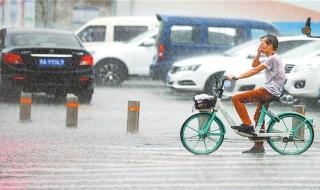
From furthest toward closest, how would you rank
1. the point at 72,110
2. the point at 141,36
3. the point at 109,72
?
1. the point at 141,36
2. the point at 109,72
3. the point at 72,110

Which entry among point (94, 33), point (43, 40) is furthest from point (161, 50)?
point (43, 40)

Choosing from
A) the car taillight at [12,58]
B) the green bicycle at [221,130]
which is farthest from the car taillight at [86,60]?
the green bicycle at [221,130]

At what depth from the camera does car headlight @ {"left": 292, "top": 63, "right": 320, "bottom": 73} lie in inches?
679

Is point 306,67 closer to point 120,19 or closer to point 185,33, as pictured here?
point 185,33

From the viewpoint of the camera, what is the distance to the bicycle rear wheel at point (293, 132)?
10.7 m

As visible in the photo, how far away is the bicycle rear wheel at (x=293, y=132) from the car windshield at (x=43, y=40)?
25.2 ft

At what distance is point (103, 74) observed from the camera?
2358 cm

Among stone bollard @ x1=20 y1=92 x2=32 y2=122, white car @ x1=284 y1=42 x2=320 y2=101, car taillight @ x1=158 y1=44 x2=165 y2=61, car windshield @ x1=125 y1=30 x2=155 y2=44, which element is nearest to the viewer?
stone bollard @ x1=20 y1=92 x2=32 y2=122

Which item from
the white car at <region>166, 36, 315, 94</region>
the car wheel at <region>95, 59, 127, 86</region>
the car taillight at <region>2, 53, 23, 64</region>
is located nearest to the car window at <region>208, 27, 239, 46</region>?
the car wheel at <region>95, 59, 127, 86</region>

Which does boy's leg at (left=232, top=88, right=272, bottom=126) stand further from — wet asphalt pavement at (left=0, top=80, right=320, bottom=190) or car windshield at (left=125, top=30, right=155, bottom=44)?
car windshield at (left=125, top=30, right=155, bottom=44)

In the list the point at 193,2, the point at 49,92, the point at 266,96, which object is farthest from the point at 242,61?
the point at 193,2

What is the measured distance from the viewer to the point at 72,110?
13547 millimetres

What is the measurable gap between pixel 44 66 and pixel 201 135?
707 cm

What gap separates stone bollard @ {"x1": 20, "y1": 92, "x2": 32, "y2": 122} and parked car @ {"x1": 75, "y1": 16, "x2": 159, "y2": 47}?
11.1 m
